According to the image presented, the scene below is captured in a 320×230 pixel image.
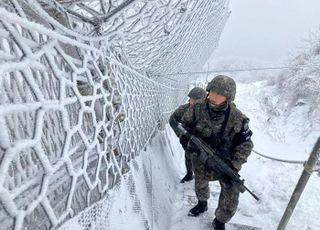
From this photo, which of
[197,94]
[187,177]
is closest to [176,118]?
[197,94]

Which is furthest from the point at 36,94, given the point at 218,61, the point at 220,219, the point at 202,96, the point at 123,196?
the point at 218,61

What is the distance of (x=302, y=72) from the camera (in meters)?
15.4

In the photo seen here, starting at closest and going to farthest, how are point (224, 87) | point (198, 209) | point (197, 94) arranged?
point (224, 87)
point (198, 209)
point (197, 94)

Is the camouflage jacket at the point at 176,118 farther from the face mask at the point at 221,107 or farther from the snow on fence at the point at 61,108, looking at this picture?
the face mask at the point at 221,107

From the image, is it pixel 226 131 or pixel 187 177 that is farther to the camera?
pixel 187 177

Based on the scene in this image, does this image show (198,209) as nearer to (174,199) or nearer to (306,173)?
(174,199)

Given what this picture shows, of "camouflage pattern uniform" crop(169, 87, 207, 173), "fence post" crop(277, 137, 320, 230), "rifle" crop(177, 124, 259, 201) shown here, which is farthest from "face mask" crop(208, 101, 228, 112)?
"fence post" crop(277, 137, 320, 230)

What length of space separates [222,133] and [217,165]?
30 centimetres

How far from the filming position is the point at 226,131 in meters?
3.58

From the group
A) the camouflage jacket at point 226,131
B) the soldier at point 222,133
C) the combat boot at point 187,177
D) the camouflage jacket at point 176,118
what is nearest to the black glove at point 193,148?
the soldier at point 222,133

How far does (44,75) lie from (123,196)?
3.32 ft

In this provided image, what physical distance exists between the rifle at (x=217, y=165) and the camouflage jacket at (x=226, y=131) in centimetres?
7

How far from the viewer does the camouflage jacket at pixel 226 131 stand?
3.49m

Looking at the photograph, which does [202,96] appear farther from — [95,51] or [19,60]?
[19,60]
